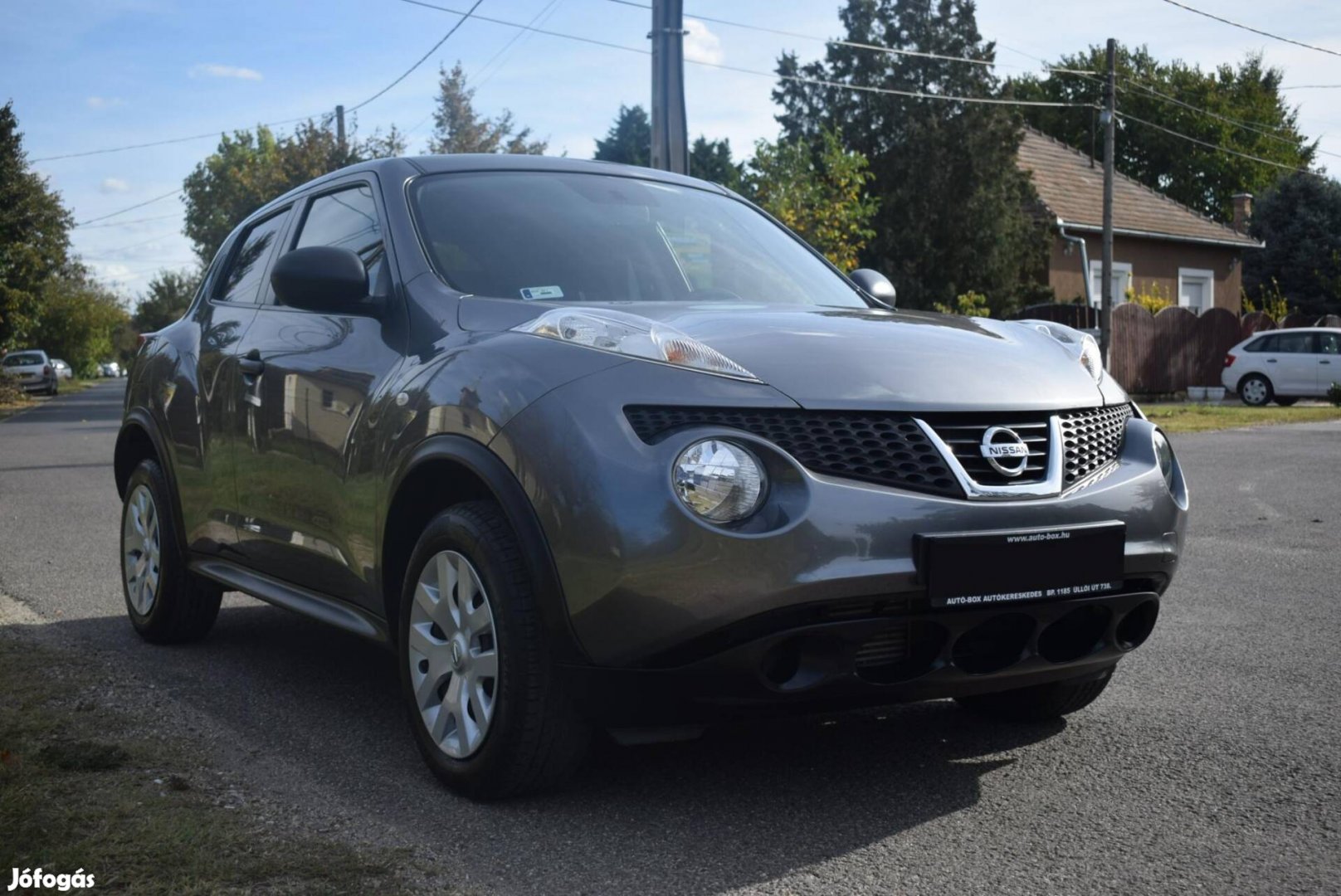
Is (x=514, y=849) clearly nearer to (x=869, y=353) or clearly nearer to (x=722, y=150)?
(x=869, y=353)

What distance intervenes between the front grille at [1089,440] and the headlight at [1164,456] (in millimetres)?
101

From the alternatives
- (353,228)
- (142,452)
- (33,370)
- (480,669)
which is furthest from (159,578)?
(33,370)

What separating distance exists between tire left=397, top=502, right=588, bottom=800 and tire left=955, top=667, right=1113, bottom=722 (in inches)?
57.1

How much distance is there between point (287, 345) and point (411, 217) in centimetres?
68

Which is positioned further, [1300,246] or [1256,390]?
[1300,246]

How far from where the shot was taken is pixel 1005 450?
3383mm

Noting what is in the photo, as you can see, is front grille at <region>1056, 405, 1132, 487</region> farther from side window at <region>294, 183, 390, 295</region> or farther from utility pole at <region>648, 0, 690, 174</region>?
utility pole at <region>648, 0, 690, 174</region>

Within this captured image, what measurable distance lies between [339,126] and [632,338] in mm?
38754

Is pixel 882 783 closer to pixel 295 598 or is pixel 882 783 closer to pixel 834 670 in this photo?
pixel 834 670

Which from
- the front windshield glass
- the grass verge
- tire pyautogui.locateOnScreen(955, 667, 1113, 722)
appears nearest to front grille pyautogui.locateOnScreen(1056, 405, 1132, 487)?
tire pyautogui.locateOnScreen(955, 667, 1113, 722)

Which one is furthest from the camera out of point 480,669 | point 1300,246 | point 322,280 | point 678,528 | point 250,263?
point 1300,246

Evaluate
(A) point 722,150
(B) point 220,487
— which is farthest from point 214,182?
(B) point 220,487

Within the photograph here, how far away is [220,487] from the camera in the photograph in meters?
5.09

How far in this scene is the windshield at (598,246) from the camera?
13.8 feet
